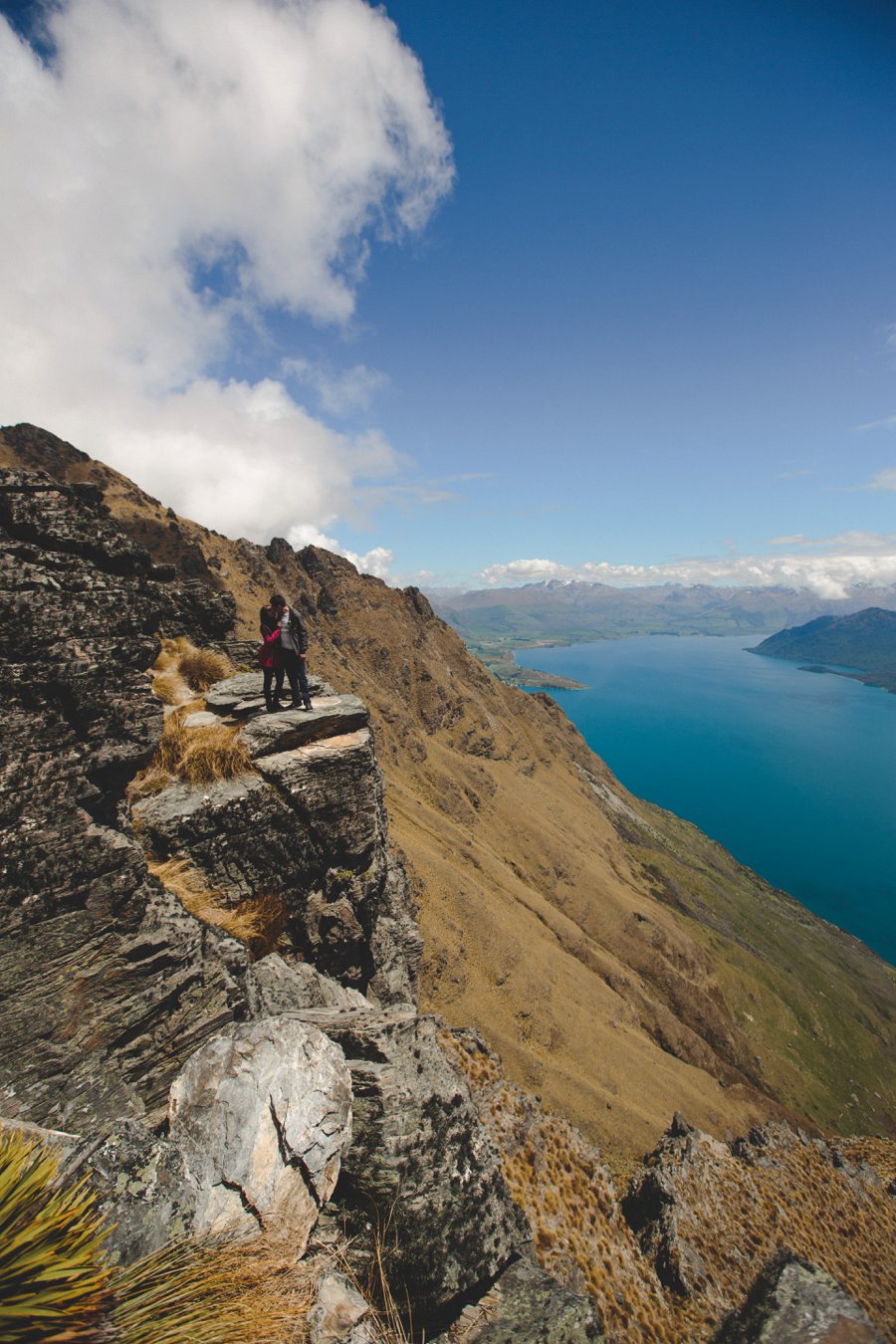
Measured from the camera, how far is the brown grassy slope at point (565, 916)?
176 ft

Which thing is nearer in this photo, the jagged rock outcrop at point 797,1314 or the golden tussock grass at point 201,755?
the jagged rock outcrop at point 797,1314

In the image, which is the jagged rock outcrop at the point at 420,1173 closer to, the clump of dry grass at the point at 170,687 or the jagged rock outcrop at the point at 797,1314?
the clump of dry grass at the point at 170,687

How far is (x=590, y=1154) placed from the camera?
1744 cm

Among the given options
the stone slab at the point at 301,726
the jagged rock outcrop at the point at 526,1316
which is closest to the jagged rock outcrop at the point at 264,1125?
the jagged rock outcrop at the point at 526,1316

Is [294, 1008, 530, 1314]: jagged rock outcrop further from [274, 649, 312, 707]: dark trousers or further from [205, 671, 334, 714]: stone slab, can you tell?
[205, 671, 334, 714]: stone slab

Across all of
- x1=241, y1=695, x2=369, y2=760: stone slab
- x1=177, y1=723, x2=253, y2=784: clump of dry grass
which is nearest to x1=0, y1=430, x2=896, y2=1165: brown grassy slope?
x1=241, y1=695, x2=369, y2=760: stone slab

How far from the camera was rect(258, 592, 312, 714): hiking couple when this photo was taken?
46.1 ft

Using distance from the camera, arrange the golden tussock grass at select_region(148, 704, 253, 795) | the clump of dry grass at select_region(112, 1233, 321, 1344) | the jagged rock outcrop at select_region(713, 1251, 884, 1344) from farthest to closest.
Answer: the golden tussock grass at select_region(148, 704, 253, 795) < the jagged rock outcrop at select_region(713, 1251, 884, 1344) < the clump of dry grass at select_region(112, 1233, 321, 1344)

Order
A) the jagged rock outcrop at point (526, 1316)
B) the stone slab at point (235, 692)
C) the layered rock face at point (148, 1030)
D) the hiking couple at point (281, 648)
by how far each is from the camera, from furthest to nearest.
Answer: the stone slab at point (235, 692), the hiking couple at point (281, 648), the jagged rock outcrop at point (526, 1316), the layered rock face at point (148, 1030)

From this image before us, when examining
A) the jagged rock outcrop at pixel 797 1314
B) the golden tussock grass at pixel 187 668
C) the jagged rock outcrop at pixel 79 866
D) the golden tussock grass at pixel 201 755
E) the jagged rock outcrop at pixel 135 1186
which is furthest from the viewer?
the golden tussock grass at pixel 187 668

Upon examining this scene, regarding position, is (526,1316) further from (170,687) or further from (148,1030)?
(170,687)

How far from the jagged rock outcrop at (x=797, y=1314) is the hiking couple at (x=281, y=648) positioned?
19.7 metres

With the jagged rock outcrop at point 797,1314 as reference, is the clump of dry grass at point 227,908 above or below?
above

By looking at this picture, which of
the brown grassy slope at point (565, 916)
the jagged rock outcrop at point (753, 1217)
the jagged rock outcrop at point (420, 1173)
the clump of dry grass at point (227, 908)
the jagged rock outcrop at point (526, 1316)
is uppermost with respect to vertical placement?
the clump of dry grass at point (227, 908)
